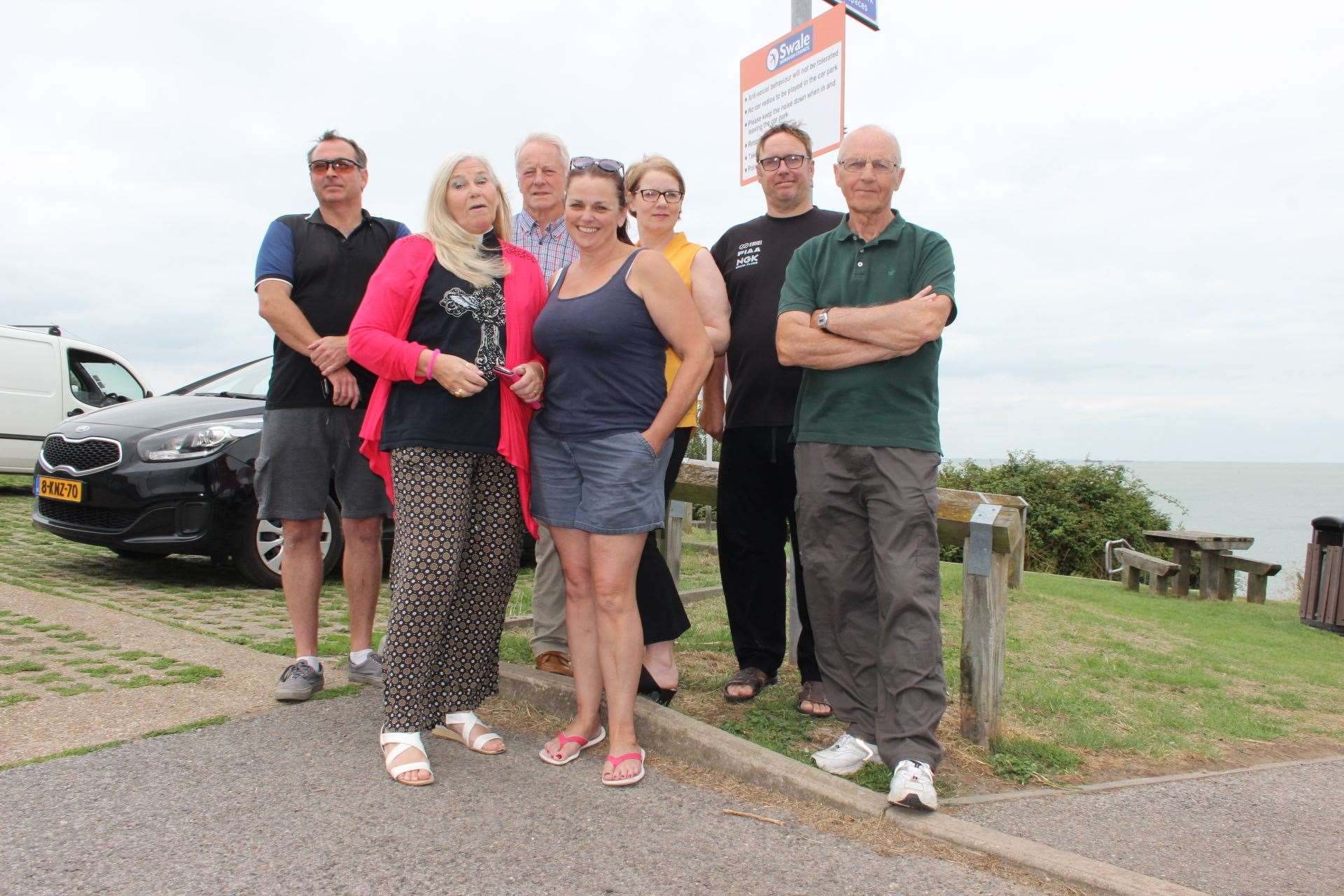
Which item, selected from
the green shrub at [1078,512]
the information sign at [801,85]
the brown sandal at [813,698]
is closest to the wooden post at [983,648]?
the brown sandal at [813,698]

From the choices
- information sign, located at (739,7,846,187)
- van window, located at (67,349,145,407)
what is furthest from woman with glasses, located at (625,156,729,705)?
van window, located at (67,349,145,407)

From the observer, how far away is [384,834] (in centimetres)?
273

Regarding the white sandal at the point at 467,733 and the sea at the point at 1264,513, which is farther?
the sea at the point at 1264,513

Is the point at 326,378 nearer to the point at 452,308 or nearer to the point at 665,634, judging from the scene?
the point at 452,308

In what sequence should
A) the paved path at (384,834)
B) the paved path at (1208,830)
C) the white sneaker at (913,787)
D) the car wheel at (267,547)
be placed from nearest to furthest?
A: the paved path at (384,834) → the paved path at (1208,830) → the white sneaker at (913,787) → the car wheel at (267,547)

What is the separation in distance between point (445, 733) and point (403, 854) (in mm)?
940

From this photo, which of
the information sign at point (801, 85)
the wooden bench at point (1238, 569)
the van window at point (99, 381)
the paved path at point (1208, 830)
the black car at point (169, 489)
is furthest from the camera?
the wooden bench at point (1238, 569)

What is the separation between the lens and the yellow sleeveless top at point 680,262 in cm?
372

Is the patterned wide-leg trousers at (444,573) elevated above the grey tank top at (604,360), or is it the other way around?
the grey tank top at (604,360)

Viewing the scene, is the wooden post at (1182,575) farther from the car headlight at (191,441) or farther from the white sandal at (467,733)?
the white sandal at (467,733)

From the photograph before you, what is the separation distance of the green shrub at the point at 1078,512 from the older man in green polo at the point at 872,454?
14.0 metres

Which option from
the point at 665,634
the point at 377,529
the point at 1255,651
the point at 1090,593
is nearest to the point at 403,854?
the point at 665,634

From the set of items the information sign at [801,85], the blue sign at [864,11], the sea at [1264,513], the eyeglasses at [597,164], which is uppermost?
the blue sign at [864,11]

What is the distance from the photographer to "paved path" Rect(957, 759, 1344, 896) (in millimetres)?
2734
